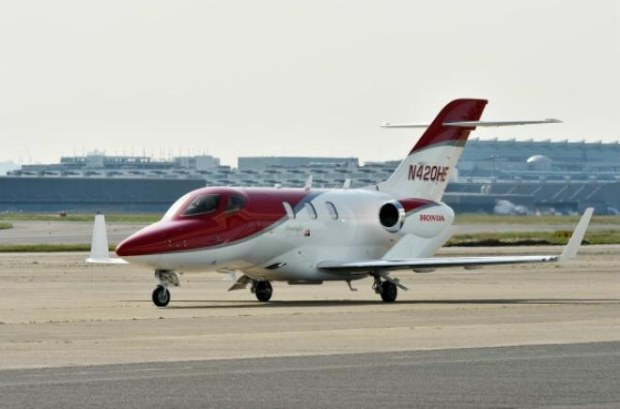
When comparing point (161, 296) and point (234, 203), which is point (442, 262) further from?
point (161, 296)

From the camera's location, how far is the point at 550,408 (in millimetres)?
20641

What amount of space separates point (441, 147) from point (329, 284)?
806 cm

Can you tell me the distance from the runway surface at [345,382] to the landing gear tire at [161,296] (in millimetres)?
15856

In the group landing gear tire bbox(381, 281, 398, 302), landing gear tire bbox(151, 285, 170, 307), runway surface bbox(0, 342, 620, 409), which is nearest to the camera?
runway surface bbox(0, 342, 620, 409)

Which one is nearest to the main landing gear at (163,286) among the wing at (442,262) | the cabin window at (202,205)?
the cabin window at (202,205)

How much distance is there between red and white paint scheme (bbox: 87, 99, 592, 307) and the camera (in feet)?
146

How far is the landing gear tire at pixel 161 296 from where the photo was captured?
43.8 meters

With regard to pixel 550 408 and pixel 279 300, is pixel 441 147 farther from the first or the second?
pixel 550 408

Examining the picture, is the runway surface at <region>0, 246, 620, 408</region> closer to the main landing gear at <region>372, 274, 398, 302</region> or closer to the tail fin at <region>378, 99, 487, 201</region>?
the main landing gear at <region>372, 274, 398, 302</region>

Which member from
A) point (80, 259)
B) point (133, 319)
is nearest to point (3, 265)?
point (80, 259)

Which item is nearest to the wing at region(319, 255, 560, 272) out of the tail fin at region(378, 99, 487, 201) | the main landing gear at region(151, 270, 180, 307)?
the tail fin at region(378, 99, 487, 201)

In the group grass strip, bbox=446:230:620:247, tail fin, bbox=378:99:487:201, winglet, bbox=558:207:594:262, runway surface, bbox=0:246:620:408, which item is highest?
tail fin, bbox=378:99:487:201

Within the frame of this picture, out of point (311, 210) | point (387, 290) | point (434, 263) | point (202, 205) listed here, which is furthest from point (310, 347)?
point (311, 210)

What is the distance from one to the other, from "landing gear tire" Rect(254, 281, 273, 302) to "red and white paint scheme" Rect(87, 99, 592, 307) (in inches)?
1.1
